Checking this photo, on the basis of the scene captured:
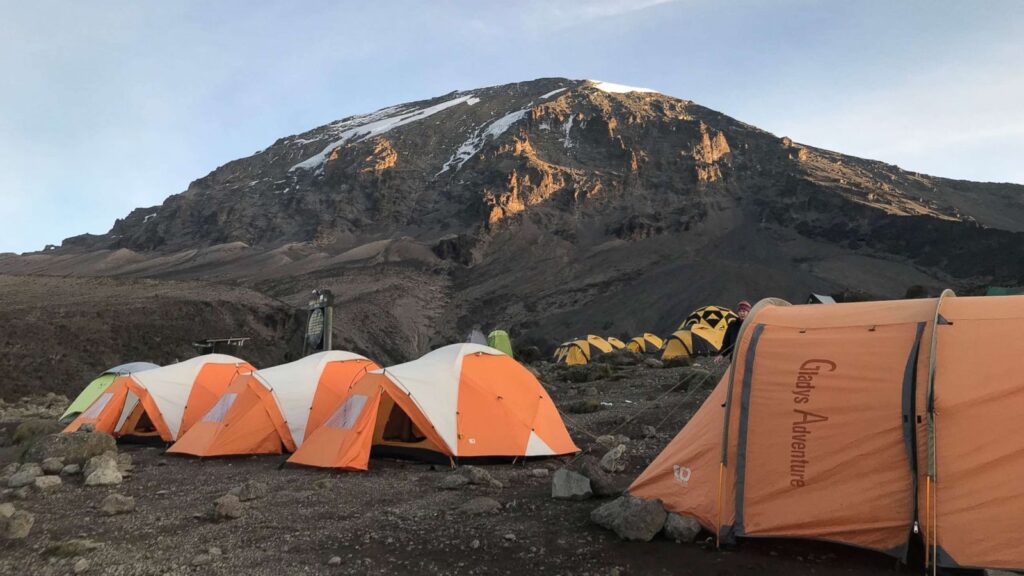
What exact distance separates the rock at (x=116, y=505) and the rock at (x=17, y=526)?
933 mm

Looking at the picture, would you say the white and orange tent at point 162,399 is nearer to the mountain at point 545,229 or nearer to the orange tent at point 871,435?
the orange tent at point 871,435

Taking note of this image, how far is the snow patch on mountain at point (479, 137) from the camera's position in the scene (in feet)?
434

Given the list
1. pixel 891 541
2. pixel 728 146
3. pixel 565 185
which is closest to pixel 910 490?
pixel 891 541

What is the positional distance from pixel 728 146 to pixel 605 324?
237 ft

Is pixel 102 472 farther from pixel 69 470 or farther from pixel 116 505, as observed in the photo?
pixel 116 505

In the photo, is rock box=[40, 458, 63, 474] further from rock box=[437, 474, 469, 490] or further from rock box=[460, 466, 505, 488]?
rock box=[460, 466, 505, 488]

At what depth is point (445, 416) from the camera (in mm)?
10500

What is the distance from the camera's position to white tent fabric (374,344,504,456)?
34.1ft

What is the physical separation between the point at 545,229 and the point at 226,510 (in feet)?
311

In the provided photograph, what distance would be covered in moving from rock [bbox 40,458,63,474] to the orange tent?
974 centimetres

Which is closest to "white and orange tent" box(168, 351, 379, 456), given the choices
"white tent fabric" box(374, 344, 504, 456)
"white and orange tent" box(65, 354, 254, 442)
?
"white and orange tent" box(65, 354, 254, 442)

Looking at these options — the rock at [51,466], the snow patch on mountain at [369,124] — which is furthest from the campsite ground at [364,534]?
the snow patch on mountain at [369,124]

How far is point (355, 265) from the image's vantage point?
88.8 metres

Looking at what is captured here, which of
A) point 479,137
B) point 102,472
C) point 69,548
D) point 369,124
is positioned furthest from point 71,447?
point 369,124
